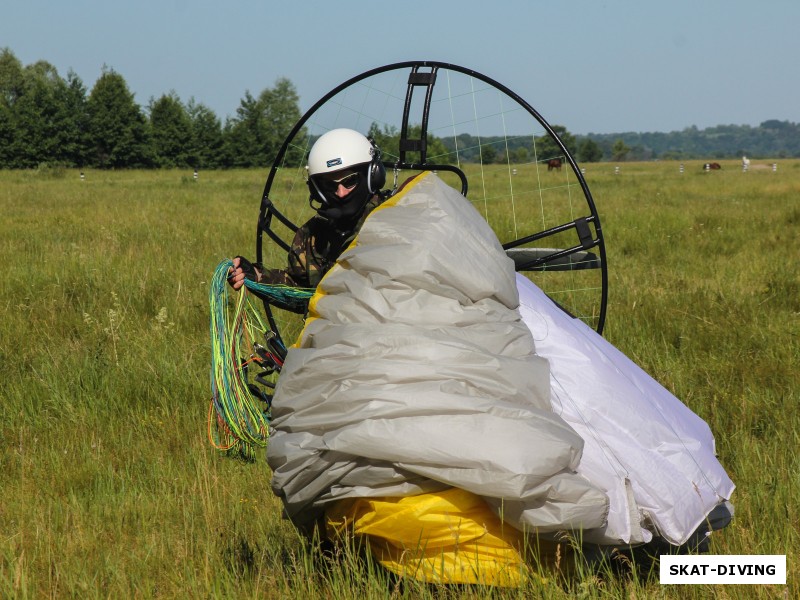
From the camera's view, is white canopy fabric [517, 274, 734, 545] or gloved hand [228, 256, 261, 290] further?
gloved hand [228, 256, 261, 290]

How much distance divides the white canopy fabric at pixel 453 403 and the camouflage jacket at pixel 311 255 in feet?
3.83

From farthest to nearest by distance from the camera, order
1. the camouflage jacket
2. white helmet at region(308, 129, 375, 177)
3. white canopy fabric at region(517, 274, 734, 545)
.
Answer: the camouflage jacket, white helmet at region(308, 129, 375, 177), white canopy fabric at region(517, 274, 734, 545)

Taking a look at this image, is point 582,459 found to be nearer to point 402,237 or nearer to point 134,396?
point 402,237

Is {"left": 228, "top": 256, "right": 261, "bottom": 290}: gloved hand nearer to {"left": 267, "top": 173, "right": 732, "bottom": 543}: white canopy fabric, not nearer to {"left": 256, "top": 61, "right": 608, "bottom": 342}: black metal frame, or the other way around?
{"left": 256, "top": 61, "right": 608, "bottom": 342}: black metal frame

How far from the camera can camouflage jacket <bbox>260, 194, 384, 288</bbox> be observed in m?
4.22

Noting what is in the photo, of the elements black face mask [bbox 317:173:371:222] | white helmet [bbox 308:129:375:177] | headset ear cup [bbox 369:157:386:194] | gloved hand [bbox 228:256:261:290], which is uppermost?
white helmet [bbox 308:129:375:177]

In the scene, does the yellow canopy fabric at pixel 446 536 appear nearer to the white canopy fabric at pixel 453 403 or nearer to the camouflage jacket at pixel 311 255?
the white canopy fabric at pixel 453 403

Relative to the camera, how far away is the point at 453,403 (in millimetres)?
2508

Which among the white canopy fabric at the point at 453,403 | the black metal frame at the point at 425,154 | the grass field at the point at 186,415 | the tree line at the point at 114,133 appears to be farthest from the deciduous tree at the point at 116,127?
the white canopy fabric at the point at 453,403

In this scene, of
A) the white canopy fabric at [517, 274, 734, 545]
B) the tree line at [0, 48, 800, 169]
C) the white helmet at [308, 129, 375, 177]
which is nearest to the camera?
the white canopy fabric at [517, 274, 734, 545]

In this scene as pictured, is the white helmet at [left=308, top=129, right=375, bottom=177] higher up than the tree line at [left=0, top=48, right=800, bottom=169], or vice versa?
the tree line at [left=0, top=48, right=800, bottom=169]

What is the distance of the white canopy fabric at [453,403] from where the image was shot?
8.14 feet

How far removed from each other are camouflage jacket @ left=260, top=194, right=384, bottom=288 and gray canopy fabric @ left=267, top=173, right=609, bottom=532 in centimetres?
124

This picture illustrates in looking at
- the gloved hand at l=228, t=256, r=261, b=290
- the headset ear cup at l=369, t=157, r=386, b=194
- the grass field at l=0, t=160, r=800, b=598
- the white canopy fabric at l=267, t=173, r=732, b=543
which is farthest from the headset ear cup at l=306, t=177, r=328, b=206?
the grass field at l=0, t=160, r=800, b=598
